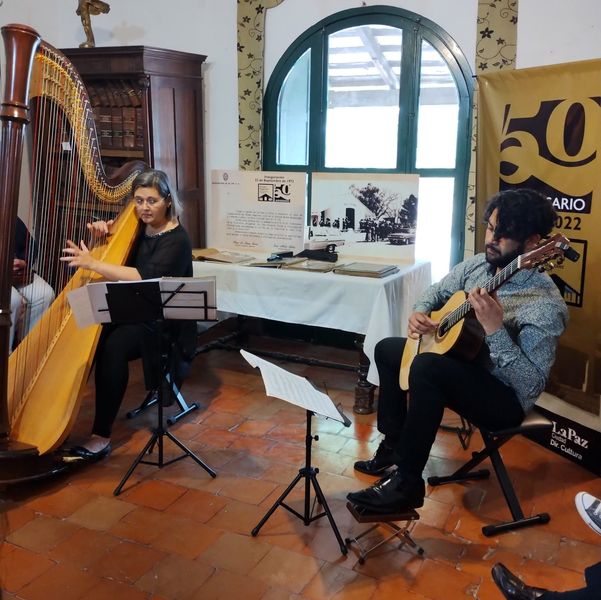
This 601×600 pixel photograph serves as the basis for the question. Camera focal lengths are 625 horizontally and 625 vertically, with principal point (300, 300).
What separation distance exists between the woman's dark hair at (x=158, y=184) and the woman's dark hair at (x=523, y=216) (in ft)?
4.55

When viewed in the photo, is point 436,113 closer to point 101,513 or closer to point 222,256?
point 222,256

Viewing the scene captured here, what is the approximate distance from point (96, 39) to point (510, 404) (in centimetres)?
366

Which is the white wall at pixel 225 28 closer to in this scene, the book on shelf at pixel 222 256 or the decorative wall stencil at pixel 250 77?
the decorative wall stencil at pixel 250 77

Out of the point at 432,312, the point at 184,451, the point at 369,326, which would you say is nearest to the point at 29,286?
the point at 184,451

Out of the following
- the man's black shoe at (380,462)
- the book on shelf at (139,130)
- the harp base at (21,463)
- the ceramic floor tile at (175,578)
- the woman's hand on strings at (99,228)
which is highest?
the book on shelf at (139,130)

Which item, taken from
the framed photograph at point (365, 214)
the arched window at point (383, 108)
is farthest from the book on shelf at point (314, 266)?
the arched window at point (383, 108)

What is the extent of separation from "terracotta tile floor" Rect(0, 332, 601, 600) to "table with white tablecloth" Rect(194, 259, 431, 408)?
1.69ft

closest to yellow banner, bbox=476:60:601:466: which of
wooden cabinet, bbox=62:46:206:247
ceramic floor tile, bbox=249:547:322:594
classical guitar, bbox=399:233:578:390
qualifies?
classical guitar, bbox=399:233:578:390

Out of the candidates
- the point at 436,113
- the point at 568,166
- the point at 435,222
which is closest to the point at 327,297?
the point at 435,222

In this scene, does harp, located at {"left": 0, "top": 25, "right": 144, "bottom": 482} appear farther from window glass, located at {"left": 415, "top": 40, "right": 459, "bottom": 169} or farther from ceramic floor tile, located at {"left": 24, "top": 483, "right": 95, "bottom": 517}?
window glass, located at {"left": 415, "top": 40, "right": 459, "bottom": 169}

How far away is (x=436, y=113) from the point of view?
11.5 ft

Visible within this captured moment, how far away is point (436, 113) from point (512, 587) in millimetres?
2569

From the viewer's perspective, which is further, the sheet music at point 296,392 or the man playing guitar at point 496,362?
the man playing guitar at point 496,362

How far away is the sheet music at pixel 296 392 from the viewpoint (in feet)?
5.95
